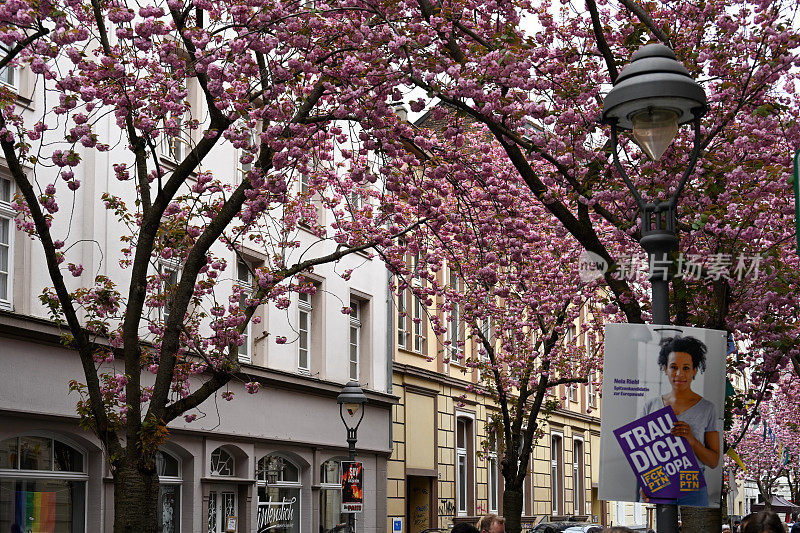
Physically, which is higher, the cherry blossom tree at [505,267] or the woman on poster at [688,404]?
the cherry blossom tree at [505,267]

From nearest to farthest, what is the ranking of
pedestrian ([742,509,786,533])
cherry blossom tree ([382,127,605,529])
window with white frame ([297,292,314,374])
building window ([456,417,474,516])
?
1. pedestrian ([742,509,786,533])
2. cherry blossom tree ([382,127,605,529])
3. window with white frame ([297,292,314,374])
4. building window ([456,417,474,516])

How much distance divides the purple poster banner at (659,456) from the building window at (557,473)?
37961mm

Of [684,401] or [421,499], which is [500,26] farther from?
[421,499]

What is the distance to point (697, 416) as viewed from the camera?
695cm

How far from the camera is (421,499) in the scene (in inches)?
1248

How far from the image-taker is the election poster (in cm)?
688

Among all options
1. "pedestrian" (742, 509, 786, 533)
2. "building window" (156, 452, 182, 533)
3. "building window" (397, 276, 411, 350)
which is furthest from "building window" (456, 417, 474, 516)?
"pedestrian" (742, 509, 786, 533)

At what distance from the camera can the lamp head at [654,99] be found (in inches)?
291

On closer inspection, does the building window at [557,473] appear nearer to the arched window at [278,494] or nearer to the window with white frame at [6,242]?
the arched window at [278,494]

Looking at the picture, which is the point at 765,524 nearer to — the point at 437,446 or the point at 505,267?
the point at 505,267

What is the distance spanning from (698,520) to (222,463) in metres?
12.1

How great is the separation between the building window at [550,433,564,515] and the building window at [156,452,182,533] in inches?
1022

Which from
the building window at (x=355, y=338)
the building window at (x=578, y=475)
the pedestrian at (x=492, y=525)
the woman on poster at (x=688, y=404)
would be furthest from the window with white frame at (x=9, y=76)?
the building window at (x=578, y=475)

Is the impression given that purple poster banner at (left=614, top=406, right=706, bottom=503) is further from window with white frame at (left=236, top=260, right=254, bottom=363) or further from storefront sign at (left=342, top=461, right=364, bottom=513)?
window with white frame at (left=236, top=260, right=254, bottom=363)
